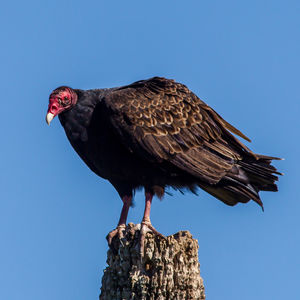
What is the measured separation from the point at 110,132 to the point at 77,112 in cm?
46

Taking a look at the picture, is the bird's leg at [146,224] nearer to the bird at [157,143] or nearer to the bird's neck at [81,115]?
the bird at [157,143]

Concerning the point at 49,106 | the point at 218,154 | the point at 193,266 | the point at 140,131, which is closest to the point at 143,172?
the point at 140,131

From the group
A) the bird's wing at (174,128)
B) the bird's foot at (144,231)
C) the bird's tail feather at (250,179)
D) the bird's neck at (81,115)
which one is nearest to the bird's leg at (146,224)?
the bird's foot at (144,231)

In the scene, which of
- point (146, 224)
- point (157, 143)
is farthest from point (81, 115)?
point (146, 224)

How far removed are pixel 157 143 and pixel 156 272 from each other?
1.90 meters

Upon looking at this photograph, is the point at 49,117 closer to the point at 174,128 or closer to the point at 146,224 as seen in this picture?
the point at 174,128

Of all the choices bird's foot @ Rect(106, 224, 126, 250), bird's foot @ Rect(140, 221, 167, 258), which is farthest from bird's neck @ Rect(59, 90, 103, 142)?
bird's foot @ Rect(140, 221, 167, 258)

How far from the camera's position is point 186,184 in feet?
19.8

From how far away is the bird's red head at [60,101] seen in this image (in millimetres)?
6004

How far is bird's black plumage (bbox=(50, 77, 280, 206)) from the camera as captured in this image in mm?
5746

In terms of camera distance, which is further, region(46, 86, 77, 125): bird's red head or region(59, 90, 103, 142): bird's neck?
region(46, 86, 77, 125): bird's red head

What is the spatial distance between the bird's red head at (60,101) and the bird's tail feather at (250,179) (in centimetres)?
159

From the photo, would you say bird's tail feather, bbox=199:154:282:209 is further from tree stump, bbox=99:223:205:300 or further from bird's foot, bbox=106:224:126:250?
tree stump, bbox=99:223:205:300

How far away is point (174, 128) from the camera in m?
6.03
